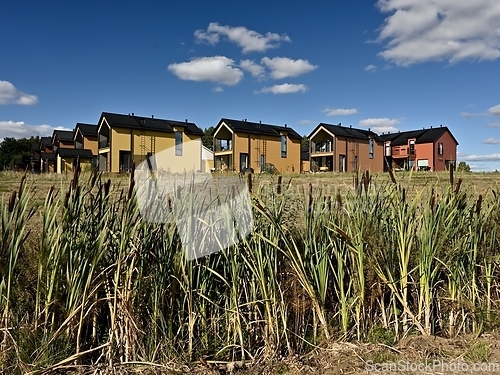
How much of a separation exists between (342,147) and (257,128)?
25.7 ft

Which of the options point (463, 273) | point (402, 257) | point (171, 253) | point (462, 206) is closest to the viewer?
point (171, 253)

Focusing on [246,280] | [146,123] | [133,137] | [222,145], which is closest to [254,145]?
[222,145]

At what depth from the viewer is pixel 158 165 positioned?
8.31ft

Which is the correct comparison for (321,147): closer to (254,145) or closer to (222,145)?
(254,145)

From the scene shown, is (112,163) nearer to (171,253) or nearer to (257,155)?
(257,155)

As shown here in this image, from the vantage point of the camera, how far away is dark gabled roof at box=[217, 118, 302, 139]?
31.5m

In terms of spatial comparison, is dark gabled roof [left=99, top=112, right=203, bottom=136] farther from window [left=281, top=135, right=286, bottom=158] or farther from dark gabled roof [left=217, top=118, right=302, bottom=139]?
window [left=281, top=135, right=286, bottom=158]

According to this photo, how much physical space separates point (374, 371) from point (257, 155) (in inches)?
1201

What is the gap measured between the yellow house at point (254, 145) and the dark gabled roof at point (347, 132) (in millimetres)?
2665


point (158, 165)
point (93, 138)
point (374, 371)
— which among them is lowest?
point (374, 371)

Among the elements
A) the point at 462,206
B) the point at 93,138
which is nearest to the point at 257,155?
the point at 93,138

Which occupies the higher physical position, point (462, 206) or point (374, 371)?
point (462, 206)

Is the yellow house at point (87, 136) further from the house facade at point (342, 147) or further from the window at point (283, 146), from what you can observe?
the house facade at point (342, 147)

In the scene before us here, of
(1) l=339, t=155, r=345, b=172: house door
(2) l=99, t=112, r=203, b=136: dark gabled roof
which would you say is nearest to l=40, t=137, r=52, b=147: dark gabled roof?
(2) l=99, t=112, r=203, b=136: dark gabled roof
